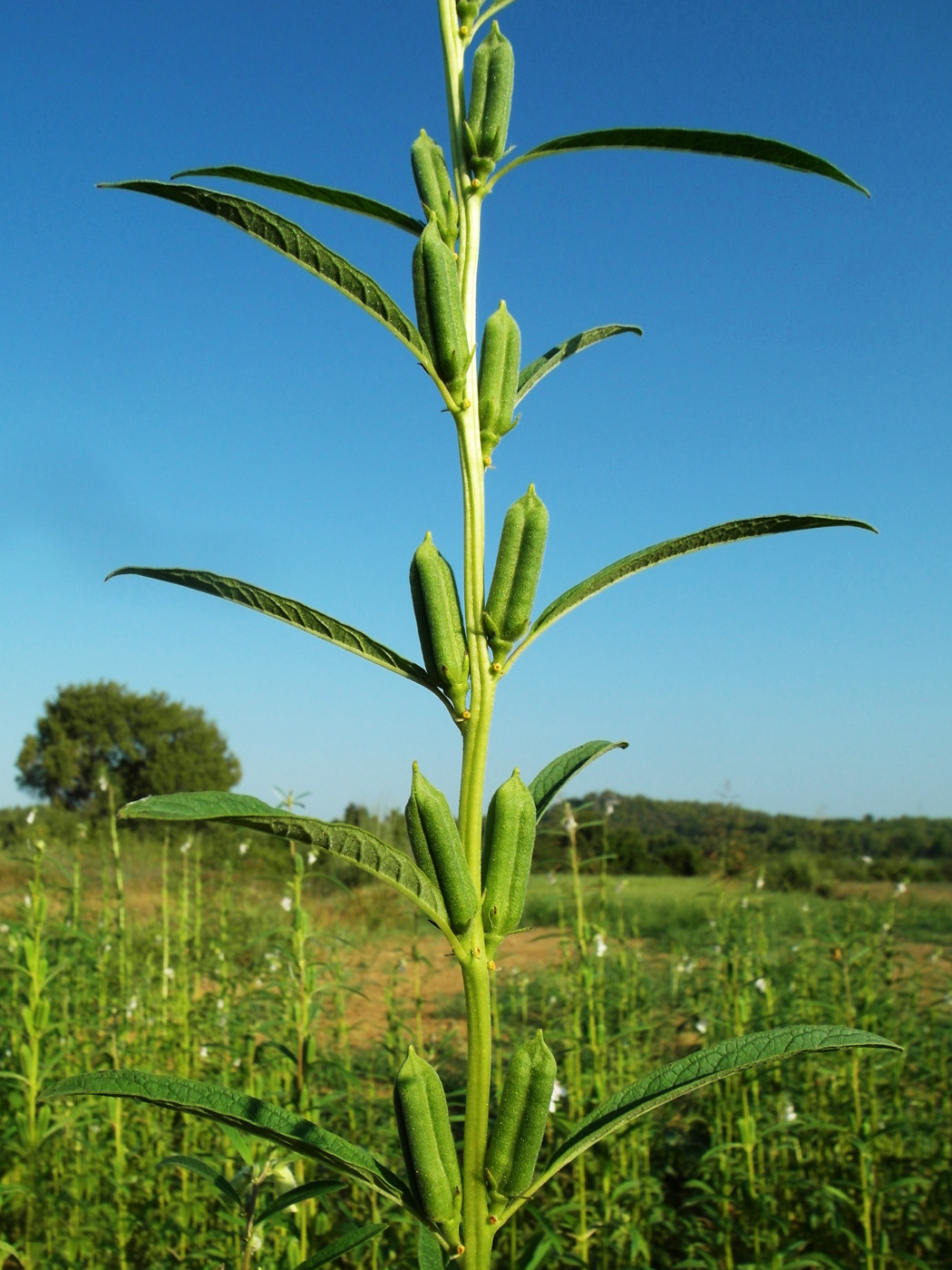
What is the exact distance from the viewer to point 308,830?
2.35 feet

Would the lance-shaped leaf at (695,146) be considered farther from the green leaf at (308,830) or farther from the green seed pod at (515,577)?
the green leaf at (308,830)

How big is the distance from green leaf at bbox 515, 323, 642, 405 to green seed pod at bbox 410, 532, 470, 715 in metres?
0.27

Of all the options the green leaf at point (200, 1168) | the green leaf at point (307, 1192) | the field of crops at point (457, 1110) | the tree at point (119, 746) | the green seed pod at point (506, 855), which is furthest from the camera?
the tree at point (119, 746)

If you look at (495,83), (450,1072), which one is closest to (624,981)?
(450,1072)

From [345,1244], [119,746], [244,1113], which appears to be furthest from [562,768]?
[119,746]

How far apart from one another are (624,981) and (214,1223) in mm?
1967

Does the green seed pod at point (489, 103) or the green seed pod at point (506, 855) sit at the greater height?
the green seed pod at point (489, 103)

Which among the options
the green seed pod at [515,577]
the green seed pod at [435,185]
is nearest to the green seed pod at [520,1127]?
the green seed pod at [515,577]

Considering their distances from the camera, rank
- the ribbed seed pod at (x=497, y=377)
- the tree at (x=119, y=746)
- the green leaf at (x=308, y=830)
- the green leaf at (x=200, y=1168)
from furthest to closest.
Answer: the tree at (x=119, y=746) → the green leaf at (x=200, y=1168) → the ribbed seed pod at (x=497, y=377) → the green leaf at (x=308, y=830)

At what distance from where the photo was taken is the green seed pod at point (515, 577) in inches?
33.8

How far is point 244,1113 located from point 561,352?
2.88 feet

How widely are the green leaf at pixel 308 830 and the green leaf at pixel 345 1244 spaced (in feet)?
1.26

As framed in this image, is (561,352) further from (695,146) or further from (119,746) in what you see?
(119,746)

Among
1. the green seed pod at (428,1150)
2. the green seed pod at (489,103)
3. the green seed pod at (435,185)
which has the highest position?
the green seed pod at (489,103)
